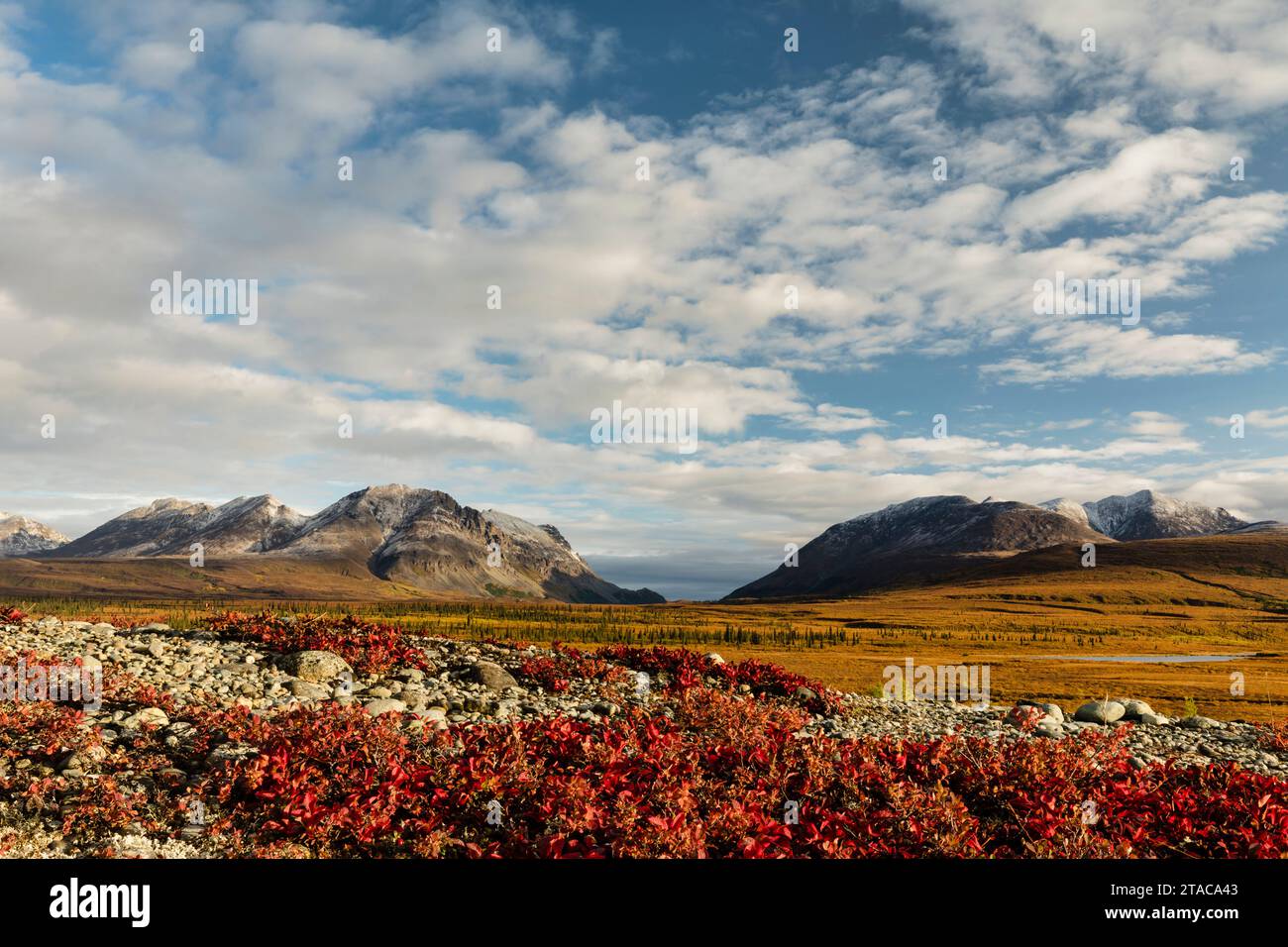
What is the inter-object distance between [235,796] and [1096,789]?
434 inches

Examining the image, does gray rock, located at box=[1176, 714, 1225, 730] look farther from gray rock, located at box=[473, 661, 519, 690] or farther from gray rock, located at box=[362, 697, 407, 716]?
gray rock, located at box=[362, 697, 407, 716]

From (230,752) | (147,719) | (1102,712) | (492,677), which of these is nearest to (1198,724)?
(1102,712)

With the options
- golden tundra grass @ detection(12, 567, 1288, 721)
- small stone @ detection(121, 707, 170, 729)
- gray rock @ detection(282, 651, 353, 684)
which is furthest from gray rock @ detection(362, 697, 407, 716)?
golden tundra grass @ detection(12, 567, 1288, 721)

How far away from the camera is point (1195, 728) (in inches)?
1020

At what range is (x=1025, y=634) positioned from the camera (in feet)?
342

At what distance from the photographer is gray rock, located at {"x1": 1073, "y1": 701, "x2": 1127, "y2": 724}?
87.9 feet

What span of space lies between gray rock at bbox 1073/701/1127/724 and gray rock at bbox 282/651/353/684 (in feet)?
85.9

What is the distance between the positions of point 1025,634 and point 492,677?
104239 mm

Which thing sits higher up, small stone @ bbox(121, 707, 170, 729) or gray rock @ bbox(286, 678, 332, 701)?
small stone @ bbox(121, 707, 170, 729)

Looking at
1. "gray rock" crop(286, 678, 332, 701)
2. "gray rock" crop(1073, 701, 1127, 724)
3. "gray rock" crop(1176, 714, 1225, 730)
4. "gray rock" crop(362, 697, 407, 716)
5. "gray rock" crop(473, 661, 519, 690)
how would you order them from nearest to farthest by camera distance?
1. "gray rock" crop(362, 697, 407, 716)
2. "gray rock" crop(286, 678, 332, 701)
3. "gray rock" crop(473, 661, 519, 690)
4. "gray rock" crop(1176, 714, 1225, 730)
5. "gray rock" crop(1073, 701, 1127, 724)

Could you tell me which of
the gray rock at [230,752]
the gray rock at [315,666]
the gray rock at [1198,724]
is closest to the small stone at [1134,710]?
the gray rock at [1198,724]

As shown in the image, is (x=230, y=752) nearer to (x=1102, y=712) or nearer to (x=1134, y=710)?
(x=1102, y=712)

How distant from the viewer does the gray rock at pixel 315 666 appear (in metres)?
19.4
